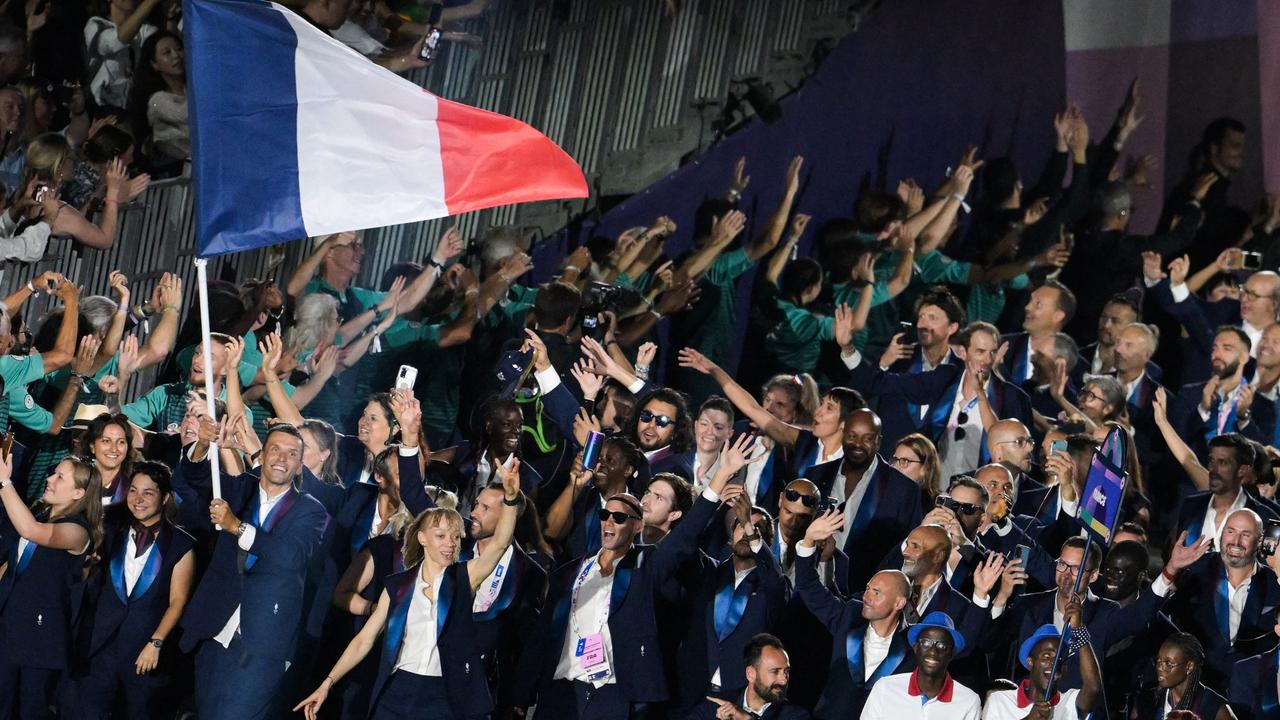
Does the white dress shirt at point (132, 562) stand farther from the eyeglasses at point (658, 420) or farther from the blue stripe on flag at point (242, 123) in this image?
the eyeglasses at point (658, 420)

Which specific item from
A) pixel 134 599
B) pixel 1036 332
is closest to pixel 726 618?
pixel 134 599

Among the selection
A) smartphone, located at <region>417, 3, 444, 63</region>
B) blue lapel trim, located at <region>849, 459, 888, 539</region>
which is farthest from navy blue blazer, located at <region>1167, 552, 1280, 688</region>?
smartphone, located at <region>417, 3, 444, 63</region>

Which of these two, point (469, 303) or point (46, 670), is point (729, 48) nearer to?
point (469, 303)

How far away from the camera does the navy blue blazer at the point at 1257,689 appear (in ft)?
26.3

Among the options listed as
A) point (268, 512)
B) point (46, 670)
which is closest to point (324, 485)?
A: point (268, 512)

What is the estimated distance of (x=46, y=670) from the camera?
834cm

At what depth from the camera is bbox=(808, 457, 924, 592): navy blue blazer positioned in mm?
8734

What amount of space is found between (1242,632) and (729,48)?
528 cm

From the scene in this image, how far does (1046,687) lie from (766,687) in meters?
1.06

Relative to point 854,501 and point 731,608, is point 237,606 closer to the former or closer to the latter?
point 731,608

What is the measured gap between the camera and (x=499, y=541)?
8250mm

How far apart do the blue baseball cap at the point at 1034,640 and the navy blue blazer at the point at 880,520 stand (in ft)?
2.85

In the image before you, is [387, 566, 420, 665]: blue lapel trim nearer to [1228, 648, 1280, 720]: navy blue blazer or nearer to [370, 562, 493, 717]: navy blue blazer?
[370, 562, 493, 717]: navy blue blazer

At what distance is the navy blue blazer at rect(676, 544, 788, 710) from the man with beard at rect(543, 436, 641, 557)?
0.51 m
